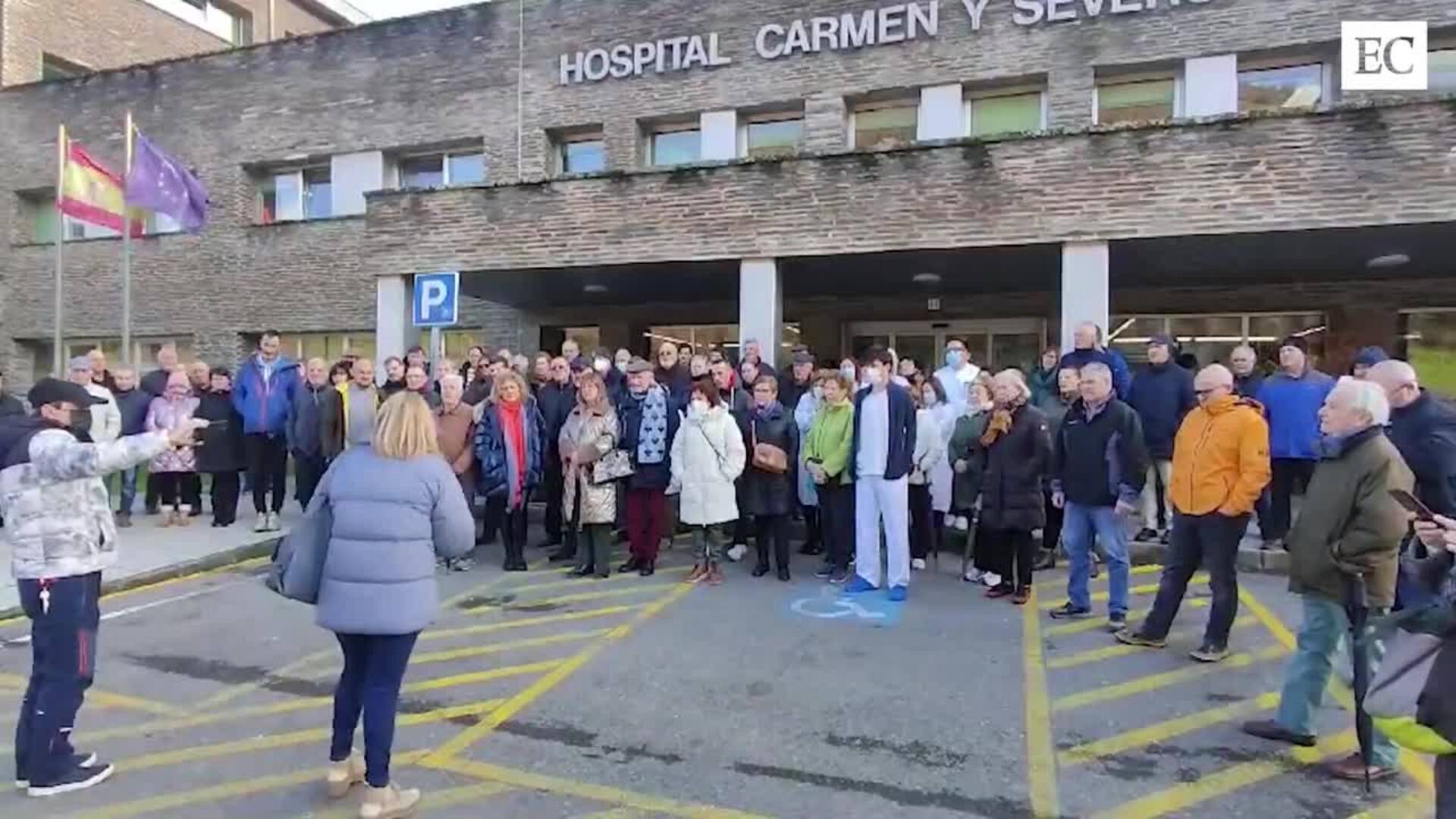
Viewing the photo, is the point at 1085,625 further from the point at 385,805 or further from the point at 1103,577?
the point at 385,805

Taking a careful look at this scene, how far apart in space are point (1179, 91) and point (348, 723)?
14.0 m

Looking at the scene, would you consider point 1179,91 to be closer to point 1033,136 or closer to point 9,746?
point 1033,136

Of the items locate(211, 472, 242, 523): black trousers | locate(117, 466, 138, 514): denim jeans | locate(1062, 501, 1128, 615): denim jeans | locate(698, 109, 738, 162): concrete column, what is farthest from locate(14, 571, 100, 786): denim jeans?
locate(698, 109, 738, 162): concrete column

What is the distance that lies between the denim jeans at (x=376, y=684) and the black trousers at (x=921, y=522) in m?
5.53

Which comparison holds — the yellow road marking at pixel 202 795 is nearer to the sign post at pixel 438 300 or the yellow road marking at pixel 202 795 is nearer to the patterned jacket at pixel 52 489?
the patterned jacket at pixel 52 489

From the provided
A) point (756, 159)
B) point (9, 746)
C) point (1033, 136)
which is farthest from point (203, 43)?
point (9, 746)

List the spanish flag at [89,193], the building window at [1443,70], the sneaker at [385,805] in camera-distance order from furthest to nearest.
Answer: the spanish flag at [89,193] → the building window at [1443,70] → the sneaker at [385,805]

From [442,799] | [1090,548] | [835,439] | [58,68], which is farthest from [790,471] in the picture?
[58,68]

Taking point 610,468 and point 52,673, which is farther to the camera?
point 610,468

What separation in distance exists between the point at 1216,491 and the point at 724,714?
3164 mm

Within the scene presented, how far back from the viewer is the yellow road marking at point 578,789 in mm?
3854

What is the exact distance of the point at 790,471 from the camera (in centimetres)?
870

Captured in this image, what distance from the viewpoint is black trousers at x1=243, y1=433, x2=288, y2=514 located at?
34.3 feet

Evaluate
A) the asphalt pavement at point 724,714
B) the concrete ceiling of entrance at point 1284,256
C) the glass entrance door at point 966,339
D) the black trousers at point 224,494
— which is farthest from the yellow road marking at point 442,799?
the glass entrance door at point 966,339
